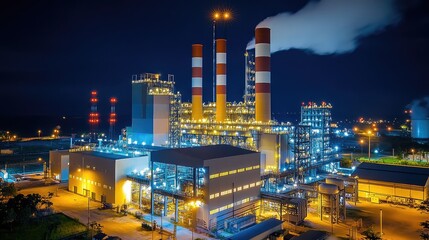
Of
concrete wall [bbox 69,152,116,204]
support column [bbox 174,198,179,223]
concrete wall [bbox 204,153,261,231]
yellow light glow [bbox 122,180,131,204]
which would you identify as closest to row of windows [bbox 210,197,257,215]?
concrete wall [bbox 204,153,261,231]

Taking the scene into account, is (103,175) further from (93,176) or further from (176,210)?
(176,210)

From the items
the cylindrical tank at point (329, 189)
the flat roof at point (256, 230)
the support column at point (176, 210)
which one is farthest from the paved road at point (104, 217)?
the cylindrical tank at point (329, 189)

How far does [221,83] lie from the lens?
43.8m

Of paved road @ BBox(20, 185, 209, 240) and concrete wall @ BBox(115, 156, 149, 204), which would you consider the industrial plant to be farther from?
paved road @ BBox(20, 185, 209, 240)

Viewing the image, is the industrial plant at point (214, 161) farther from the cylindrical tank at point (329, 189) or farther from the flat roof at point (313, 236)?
the flat roof at point (313, 236)

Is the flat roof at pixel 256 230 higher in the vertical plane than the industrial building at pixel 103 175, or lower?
lower

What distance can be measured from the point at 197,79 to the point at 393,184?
26.7 meters

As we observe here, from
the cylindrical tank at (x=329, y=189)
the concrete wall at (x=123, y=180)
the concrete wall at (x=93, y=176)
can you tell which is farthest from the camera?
the concrete wall at (x=93, y=176)

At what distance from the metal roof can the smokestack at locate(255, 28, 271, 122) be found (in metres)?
11.4

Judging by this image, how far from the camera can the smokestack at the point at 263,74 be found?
37.4 metres

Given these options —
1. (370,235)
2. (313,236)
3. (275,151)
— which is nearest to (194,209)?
(313,236)

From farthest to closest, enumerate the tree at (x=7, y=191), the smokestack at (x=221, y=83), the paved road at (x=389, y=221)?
1. the smokestack at (x=221, y=83)
2. the tree at (x=7, y=191)
3. the paved road at (x=389, y=221)

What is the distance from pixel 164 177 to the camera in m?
25.0

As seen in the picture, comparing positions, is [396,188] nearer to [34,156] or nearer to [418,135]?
[418,135]
